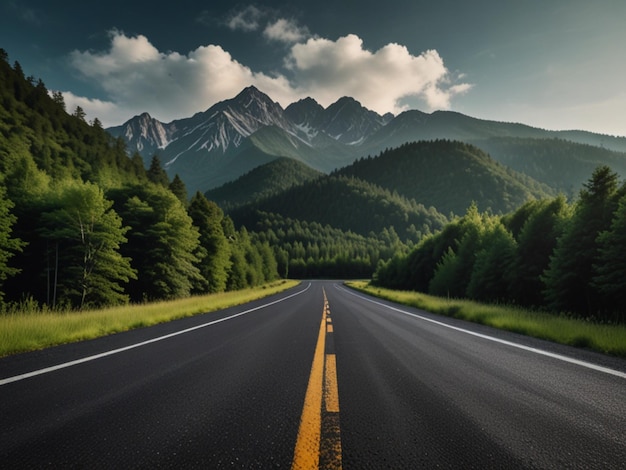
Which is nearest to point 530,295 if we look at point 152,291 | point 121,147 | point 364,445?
point 364,445

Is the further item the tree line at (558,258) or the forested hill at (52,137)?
the forested hill at (52,137)

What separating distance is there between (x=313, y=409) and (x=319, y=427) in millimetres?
420

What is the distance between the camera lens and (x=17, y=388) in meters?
3.77

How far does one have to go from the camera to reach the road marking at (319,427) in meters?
2.11

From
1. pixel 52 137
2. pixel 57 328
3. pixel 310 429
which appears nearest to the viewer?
pixel 310 429

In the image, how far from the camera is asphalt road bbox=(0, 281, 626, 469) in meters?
2.23

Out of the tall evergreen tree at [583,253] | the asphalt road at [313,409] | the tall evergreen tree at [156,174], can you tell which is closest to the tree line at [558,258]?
the tall evergreen tree at [583,253]

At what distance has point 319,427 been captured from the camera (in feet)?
8.67

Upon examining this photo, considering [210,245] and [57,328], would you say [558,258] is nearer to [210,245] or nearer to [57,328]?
[57,328]

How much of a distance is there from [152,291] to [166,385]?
2833 cm

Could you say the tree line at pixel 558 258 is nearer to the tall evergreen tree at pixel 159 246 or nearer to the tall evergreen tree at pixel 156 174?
the tall evergreen tree at pixel 159 246

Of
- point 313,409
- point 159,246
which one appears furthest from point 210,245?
point 313,409

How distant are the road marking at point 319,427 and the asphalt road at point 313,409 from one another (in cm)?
2

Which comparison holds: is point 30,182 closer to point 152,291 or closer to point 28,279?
point 28,279
